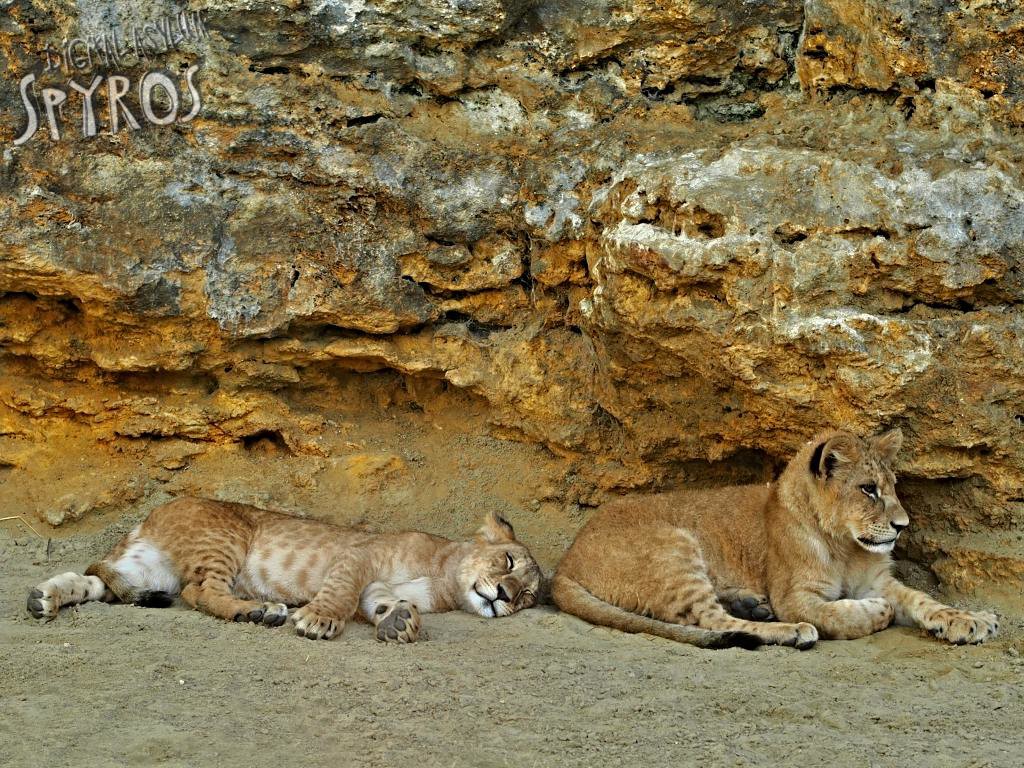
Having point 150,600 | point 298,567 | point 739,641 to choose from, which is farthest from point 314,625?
point 739,641

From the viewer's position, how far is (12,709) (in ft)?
17.0

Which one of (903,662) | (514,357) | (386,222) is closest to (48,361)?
(386,222)

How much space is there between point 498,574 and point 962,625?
107 inches

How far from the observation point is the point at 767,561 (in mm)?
7469

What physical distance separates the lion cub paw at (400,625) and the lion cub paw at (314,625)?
256 millimetres

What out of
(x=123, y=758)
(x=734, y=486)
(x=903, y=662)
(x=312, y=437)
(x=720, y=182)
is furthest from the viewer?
(x=312, y=437)

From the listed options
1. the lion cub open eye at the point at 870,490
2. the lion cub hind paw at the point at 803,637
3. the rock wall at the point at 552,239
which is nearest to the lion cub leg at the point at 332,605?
the rock wall at the point at 552,239

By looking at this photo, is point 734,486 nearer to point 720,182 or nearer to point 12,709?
point 720,182

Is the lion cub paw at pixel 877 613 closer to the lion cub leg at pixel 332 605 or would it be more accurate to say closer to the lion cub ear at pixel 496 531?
the lion cub ear at pixel 496 531

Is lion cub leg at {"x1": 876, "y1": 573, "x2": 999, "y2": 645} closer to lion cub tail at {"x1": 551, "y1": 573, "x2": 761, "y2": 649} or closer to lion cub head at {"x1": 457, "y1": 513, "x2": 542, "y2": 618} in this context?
lion cub tail at {"x1": 551, "y1": 573, "x2": 761, "y2": 649}

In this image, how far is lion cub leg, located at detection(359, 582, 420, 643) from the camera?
21.5ft

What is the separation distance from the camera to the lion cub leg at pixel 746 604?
7.29 m

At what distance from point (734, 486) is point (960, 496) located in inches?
57.0

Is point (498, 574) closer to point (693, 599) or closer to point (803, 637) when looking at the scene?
point (693, 599)
